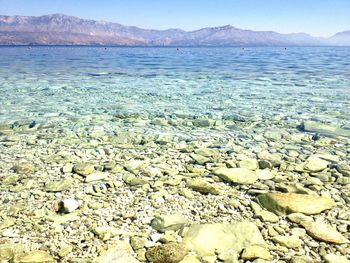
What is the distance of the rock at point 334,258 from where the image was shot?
326 centimetres

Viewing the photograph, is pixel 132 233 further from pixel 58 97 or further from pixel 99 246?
pixel 58 97

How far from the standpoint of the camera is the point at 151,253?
11.0 ft

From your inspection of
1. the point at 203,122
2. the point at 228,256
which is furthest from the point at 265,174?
the point at 203,122

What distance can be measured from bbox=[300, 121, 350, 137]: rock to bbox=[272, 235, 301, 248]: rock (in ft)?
15.6

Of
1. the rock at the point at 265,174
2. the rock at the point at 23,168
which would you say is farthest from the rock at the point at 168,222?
the rock at the point at 23,168

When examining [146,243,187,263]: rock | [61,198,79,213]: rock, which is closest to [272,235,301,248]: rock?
[146,243,187,263]: rock

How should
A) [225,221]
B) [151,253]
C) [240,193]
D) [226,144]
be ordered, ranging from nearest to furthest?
[151,253]
[225,221]
[240,193]
[226,144]

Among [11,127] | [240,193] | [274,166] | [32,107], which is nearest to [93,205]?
[240,193]

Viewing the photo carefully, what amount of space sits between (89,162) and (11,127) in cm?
364

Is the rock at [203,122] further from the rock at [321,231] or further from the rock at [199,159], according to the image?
the rock at [321,231]

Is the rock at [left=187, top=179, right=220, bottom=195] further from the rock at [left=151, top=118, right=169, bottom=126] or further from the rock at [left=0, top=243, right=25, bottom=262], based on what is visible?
the rock at [left=151, top=118, right=169, bottom=126]

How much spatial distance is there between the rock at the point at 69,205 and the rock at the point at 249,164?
2.99 metres

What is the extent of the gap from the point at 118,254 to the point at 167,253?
0.52 meters

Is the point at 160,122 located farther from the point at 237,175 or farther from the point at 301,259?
the point at 301,259
